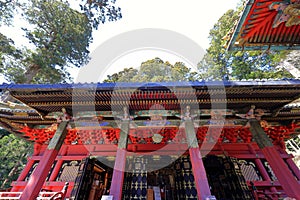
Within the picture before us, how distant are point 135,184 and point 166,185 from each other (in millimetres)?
1551

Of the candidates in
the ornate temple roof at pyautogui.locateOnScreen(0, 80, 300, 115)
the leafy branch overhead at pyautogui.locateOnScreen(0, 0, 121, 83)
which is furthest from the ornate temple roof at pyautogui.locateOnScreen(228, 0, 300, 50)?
the leafy branch overhead at pyautogui.locateOnScreen(0, 0, 121, 83)

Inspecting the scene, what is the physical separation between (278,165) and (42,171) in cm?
A: 606

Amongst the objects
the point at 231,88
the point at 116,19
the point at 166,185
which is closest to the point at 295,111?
the point at 231,88

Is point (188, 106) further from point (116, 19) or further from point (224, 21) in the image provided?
point (224, 21)

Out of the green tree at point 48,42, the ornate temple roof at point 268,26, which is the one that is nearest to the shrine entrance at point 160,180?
the ornate temple roof at point 268,26

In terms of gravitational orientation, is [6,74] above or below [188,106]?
above

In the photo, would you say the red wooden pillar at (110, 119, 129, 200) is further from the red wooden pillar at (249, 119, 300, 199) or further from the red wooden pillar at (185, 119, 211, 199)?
the red wooden pillar at (249, 119, 300, 199)

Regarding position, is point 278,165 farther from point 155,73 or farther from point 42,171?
point 155,73

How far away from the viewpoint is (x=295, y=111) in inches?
216

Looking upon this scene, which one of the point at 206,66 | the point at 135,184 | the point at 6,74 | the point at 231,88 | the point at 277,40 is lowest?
the point at 135,184

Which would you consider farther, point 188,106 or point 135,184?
point 135,184

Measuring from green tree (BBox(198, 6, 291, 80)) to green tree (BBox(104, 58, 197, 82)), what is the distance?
287 centimetres

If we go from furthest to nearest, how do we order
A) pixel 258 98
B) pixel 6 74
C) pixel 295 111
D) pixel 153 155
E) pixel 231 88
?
pixel 6 74
pixel 153 155
pixel 295 111
pixel 258 98
pixel 231 88

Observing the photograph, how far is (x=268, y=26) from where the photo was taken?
15.5 feet
